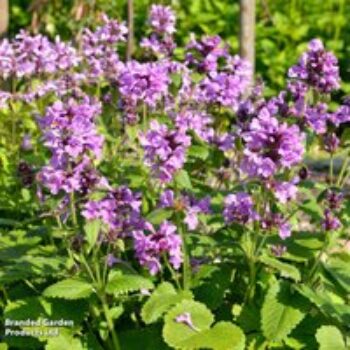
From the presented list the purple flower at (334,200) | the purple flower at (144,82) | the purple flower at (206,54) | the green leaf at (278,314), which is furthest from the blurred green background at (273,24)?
the green leaf at (278,314)

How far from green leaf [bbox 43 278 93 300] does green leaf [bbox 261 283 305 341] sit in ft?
1.83

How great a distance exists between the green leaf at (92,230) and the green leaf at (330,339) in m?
0.73

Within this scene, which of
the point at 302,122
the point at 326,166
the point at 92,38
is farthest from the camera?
the point at 326,166

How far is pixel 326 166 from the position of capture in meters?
7.05

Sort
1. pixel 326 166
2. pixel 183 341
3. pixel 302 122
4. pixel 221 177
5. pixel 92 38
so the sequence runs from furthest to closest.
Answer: pixel 326 166 → pixel 92 38 → pixel 221 177 → pixel 302 122 → pixel 183 341

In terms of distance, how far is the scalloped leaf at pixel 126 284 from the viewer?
2.78 meters

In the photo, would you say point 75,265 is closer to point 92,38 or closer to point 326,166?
point 92,38

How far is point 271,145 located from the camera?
2627mm

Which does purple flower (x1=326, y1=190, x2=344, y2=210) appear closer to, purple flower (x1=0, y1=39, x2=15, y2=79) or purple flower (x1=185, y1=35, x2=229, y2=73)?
purple flower (x1=185, y1=35, x2=229, y2=73)

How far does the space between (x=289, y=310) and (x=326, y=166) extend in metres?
→ 4.26

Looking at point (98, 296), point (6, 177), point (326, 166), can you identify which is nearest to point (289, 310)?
point (98, 296)

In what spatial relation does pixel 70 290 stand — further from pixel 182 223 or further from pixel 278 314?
pixel 278 314

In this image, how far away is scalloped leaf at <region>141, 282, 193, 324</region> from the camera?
2.77 meters

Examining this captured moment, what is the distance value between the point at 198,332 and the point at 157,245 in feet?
0.95
